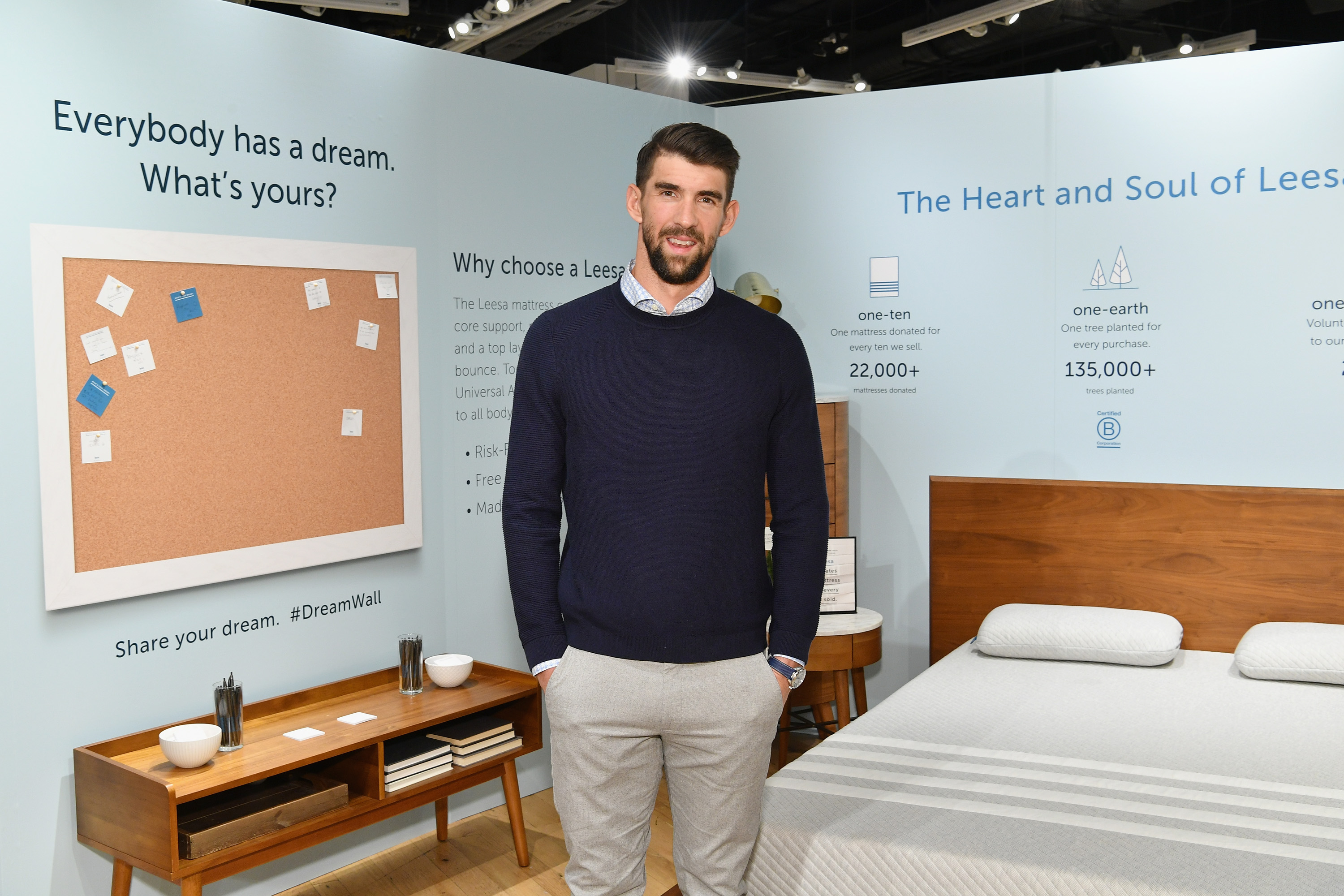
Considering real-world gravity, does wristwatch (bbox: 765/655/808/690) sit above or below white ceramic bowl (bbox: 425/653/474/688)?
above

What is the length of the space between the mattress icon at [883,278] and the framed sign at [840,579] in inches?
37.9

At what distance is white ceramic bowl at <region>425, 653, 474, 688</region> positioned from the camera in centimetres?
317

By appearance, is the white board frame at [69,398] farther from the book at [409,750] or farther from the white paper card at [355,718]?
the book at [409,750]

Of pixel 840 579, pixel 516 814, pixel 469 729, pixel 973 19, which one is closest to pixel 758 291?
pixel 840 579

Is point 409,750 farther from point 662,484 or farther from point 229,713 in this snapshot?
point 662,484

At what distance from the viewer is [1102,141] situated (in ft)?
12.3

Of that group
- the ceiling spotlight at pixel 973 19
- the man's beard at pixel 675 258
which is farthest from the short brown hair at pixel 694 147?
the ceiling spotlight at pixel 973 19

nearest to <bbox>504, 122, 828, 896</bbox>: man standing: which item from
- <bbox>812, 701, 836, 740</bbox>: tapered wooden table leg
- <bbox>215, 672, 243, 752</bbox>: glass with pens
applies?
<bbox>215, 672, 243, 752</bbox>: glass with pens

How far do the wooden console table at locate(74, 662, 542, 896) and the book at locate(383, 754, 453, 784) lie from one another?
33 mm

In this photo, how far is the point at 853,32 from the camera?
7.44m

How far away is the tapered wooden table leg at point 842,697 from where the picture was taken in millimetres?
3682

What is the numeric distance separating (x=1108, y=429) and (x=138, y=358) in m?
3.04

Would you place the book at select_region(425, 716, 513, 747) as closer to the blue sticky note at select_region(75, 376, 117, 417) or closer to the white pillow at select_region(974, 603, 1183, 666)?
the blue sticky note at select_region(75, 376, 117, 417)

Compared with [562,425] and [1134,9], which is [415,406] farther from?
[1134,9]
